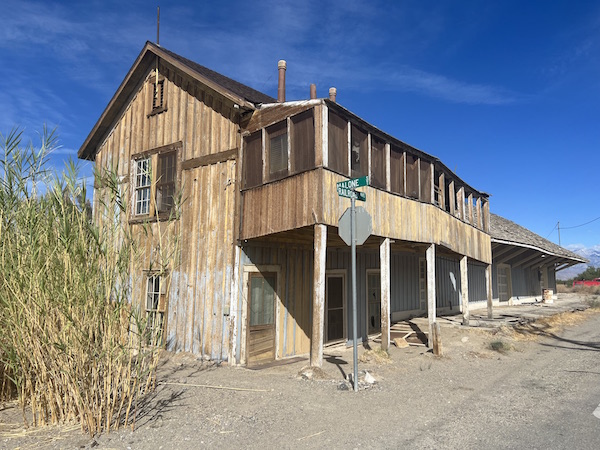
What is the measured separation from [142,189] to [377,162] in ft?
22.6

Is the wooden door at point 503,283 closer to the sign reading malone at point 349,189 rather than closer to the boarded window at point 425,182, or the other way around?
the boarded window at point 425,182

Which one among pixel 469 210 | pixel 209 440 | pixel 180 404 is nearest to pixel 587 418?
pixel 209 440

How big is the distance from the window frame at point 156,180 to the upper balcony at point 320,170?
8.07 feet

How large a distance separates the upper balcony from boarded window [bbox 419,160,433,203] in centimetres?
12

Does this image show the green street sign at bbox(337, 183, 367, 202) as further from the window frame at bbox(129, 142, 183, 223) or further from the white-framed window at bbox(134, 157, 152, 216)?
the white-framed window at bbox(134, 157, 152, 216)

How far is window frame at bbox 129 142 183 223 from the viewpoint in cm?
1156

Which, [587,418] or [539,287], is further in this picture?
[539,287]

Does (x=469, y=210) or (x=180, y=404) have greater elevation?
(x=469, y=210)

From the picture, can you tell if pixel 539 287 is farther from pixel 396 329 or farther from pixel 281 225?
pixel 281 225

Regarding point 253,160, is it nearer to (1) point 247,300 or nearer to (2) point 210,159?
(2) point 210,159

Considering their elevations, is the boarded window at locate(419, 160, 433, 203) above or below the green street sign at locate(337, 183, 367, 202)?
above

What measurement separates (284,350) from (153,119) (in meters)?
7.71

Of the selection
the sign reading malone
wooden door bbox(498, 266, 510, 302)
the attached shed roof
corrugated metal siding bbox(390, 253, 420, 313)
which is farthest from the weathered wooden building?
wooden door bbox(498, 266, 510, 302)

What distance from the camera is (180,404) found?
643 centimetres
